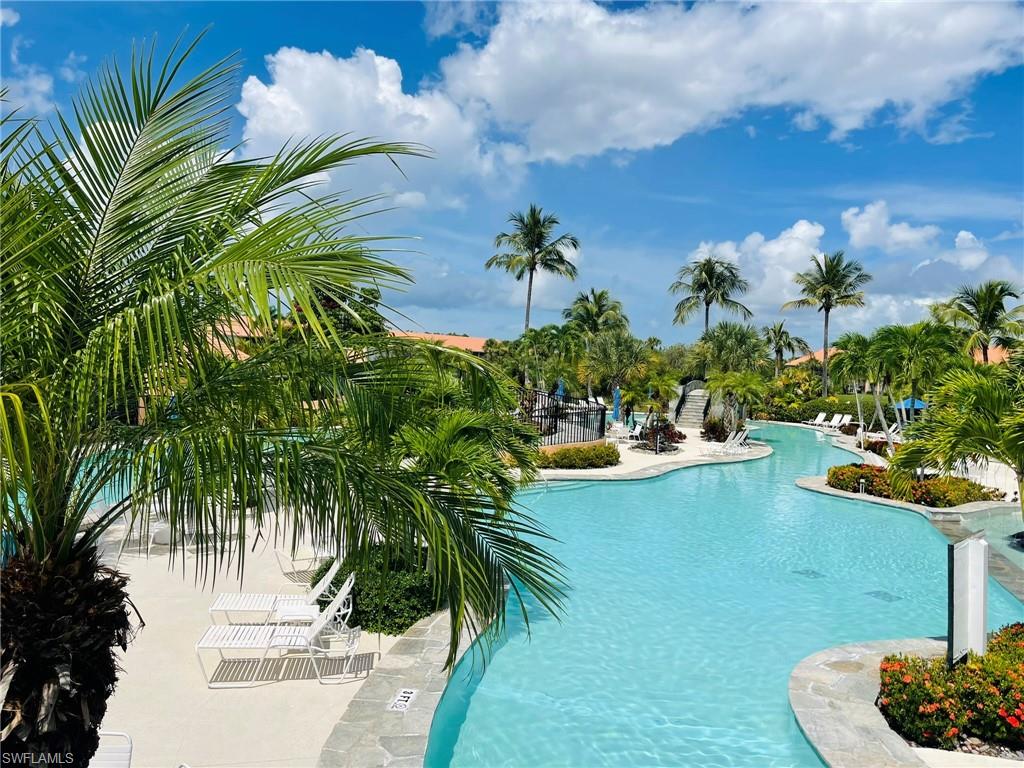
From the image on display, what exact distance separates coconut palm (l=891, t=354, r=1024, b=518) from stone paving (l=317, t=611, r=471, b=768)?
213 inches

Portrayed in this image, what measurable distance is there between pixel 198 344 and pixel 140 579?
740cm

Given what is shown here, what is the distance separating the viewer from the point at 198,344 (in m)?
2.91

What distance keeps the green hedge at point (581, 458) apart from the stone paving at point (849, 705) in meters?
12.0

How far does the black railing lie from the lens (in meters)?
23.3

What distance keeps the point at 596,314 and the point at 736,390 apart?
21.4m

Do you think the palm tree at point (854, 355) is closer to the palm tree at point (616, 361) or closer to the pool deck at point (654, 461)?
the pool deck at point (654, 461)

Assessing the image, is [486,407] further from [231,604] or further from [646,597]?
[646,597]

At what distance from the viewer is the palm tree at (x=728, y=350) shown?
3841 centimetres

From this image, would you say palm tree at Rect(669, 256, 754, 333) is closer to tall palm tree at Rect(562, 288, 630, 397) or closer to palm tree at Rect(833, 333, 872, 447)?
tall palm tree at Rect(562, 288, 630, 397)

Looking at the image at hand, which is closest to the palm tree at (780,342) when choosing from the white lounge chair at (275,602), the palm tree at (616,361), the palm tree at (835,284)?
the palm tree at (835,284)

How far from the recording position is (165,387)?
3096mm

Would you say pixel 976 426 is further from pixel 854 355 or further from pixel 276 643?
pixel 854 355

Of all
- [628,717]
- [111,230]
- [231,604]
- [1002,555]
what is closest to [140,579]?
[231,604]

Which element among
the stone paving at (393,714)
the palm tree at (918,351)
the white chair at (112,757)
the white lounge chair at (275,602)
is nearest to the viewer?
the white chair at (112,757)
